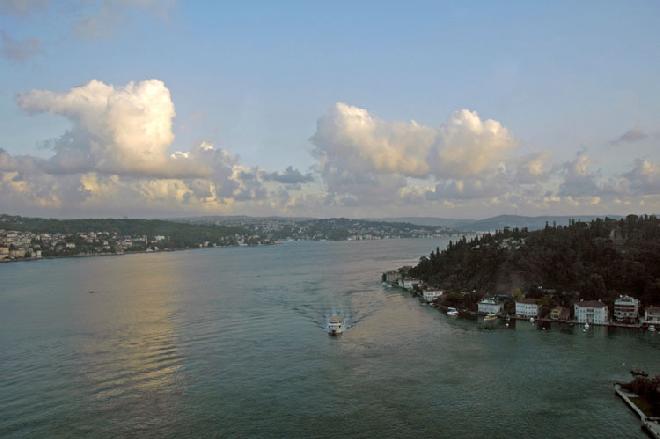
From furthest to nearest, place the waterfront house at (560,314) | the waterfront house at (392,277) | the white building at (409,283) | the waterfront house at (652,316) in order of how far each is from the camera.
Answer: the waterfront house at (392,277) < the white building at (409,283) < the waterfront house at (560,314) < the waterfront house at (652,316)

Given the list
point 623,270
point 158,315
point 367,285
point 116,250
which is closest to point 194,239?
point 116,250

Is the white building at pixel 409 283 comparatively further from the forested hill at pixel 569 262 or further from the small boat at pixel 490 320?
the small boat at pixel 490 320

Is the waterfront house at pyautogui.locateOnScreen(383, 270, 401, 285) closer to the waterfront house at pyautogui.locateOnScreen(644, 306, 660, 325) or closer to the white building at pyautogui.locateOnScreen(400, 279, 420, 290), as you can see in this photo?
the white building at pyautogui.locateOnScreen(400, 279, 420, 290)

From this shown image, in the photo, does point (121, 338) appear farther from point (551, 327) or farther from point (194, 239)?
point (194, 239)

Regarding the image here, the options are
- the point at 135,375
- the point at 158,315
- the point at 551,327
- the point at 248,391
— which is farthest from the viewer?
the point at 158,315

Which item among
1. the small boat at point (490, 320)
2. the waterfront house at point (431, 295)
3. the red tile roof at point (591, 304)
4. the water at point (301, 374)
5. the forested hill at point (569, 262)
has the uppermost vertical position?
the forested hill at point (569, 262)

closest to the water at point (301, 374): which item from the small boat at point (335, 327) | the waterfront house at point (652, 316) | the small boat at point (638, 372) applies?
the small boat at point (638, 372)

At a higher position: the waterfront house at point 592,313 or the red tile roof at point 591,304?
the red tile roof at point 591,304

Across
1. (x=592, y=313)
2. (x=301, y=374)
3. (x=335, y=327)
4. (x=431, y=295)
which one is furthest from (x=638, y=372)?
(x=431, y=295)
